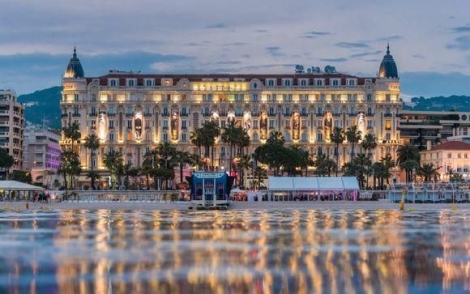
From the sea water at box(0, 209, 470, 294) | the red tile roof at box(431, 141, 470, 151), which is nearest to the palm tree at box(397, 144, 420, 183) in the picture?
the red tile roof at box(431, 141, 470, 151)

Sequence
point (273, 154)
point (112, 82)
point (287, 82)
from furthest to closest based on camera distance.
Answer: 1. point (112, 82)
2. point (287, 82)
3. point (273, 154)

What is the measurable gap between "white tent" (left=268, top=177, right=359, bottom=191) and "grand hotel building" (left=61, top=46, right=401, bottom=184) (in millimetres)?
47462

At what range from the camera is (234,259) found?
42125 mm

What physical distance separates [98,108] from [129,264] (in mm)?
146368

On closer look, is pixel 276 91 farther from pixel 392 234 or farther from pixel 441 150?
Answer: pixel 392 234

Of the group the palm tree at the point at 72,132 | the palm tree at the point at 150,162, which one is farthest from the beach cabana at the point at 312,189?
the palm tree at the point at 72,132

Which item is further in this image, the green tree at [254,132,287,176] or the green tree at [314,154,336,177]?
the green tree at [314,154,336,177]

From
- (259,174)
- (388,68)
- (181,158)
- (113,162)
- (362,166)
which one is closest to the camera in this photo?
(181,158)

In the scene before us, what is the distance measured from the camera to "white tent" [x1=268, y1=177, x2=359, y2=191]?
134 m

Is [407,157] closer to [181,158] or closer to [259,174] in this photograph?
[259,174]

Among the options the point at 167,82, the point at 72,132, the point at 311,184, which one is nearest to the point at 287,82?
the point at 167,82

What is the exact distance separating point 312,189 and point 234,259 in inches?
3659

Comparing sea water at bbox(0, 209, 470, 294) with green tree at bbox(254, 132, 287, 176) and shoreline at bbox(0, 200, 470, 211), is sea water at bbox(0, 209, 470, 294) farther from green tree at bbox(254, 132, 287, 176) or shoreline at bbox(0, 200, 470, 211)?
green tree at bbox(254, 132, 287, 176)

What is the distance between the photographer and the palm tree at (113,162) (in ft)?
540
